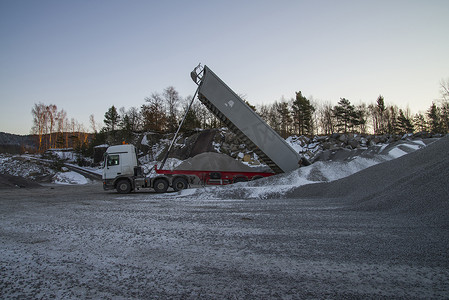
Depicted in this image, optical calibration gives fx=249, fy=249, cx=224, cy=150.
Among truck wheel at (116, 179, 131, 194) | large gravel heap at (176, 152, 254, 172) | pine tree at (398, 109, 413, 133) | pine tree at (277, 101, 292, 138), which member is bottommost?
truck wheel at (116, 179, 131, 194)

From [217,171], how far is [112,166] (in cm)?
560

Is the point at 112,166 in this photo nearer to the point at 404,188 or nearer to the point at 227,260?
the point at 227,260

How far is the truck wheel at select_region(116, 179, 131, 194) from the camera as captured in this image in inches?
510

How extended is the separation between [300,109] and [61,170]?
37897mm

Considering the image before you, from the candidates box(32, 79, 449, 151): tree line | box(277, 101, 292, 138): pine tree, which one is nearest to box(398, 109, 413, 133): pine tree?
box(32, 79, 449, 151): tree line

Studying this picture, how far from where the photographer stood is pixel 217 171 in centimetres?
1385

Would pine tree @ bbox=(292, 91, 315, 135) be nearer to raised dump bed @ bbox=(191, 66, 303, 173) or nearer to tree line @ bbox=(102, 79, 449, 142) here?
tree line @ bbox=(102, 79, 449, 142)

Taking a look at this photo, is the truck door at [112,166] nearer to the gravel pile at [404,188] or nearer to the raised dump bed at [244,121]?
the raised dump bed at [244,121]

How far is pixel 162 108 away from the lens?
4662cm

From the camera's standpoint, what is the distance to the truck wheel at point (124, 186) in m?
12.9

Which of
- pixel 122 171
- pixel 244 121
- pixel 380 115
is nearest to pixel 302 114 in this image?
pixel 380 115

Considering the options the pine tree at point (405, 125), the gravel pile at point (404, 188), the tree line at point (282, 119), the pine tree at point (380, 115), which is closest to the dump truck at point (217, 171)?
the gravel pile at point (404, 188)

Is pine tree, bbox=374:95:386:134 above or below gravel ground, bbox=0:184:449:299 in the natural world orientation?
above

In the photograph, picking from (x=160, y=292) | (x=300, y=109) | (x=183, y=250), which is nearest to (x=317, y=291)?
(x=160, y=292)
